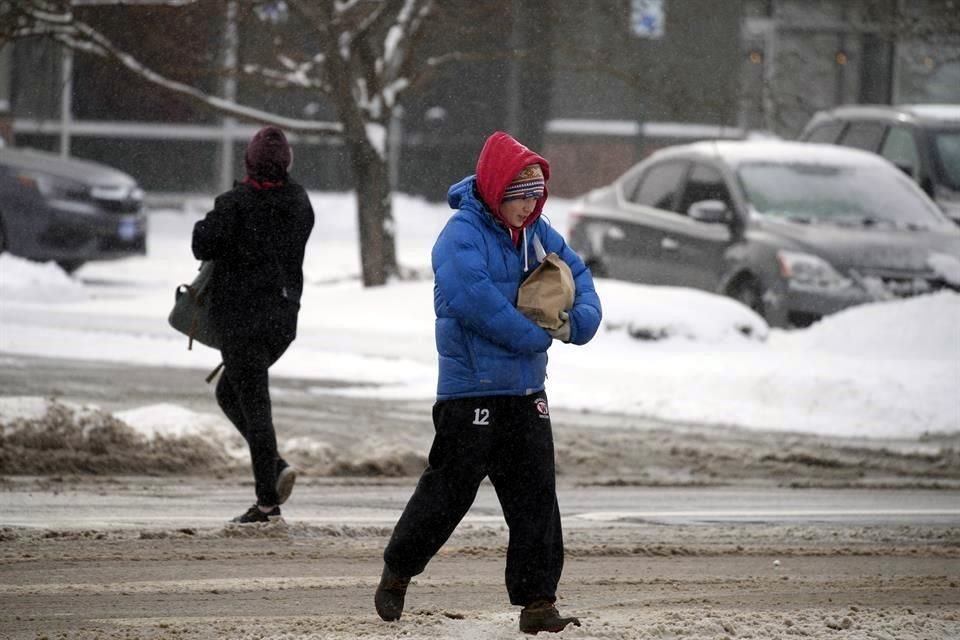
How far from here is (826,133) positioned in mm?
18531

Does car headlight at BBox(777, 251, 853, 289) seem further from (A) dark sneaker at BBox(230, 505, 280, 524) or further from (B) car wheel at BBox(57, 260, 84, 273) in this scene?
(B) car wheel at BBox(57, 260, 84, 273)

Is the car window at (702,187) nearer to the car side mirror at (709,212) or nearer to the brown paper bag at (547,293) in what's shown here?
the car side mirror at (709,212)

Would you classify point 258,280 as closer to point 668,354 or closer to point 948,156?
point 668,354

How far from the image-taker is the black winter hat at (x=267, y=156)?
791cm

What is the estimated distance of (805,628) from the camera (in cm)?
600

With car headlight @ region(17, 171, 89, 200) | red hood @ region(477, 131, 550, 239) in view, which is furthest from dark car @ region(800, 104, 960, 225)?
red hood @ region(477, 131, 550, 239)

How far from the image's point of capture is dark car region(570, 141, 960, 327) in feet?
46.3

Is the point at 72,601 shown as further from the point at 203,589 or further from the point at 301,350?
the point at 301,350

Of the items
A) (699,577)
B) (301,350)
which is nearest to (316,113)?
(301,350)

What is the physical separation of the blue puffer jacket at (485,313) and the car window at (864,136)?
12.5 m

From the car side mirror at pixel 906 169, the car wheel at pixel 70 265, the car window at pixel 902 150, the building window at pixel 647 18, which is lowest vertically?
the car wheel at pixel 70 265

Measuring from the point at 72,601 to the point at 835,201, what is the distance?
32.6 ft

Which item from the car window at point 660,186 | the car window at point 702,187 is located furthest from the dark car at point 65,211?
the car window at point 702,187

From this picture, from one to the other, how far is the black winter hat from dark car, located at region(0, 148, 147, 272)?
447 inches
